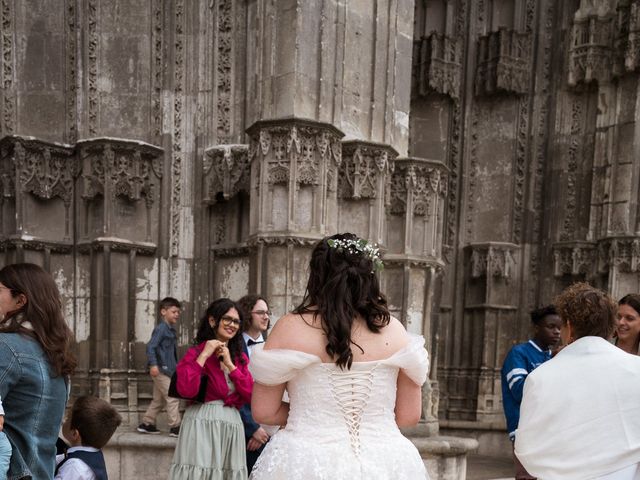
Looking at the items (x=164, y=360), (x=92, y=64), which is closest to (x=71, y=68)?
(x=92, y=64)

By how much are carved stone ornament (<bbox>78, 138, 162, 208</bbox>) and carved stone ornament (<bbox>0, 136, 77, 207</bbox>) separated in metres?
0.28

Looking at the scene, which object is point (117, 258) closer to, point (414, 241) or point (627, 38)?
point (414, 241)

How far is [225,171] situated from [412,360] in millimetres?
4991

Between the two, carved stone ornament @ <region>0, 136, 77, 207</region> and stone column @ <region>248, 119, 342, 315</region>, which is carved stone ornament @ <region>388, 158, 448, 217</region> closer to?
stone column @ <region>248, 119, 342, 315</region>

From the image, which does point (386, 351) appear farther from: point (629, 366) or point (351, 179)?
point (351, 179)

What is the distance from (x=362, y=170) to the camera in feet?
22.4

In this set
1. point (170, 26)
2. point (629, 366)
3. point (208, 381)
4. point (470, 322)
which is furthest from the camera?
point (470, 322)

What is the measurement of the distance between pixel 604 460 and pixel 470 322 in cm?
857

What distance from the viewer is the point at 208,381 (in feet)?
13.9

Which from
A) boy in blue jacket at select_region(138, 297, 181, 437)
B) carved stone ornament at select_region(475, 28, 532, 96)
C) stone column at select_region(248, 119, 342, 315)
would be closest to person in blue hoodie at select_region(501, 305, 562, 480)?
stone column at select_region(248, 119, 342, 315)

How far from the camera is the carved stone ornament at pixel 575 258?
10445 millimetres

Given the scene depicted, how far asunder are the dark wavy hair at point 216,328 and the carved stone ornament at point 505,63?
26.2 feet

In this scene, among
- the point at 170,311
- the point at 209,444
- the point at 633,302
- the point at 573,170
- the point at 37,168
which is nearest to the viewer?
the point at 633,302

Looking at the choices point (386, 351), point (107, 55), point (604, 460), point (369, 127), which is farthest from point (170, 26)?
point (604, 460)
